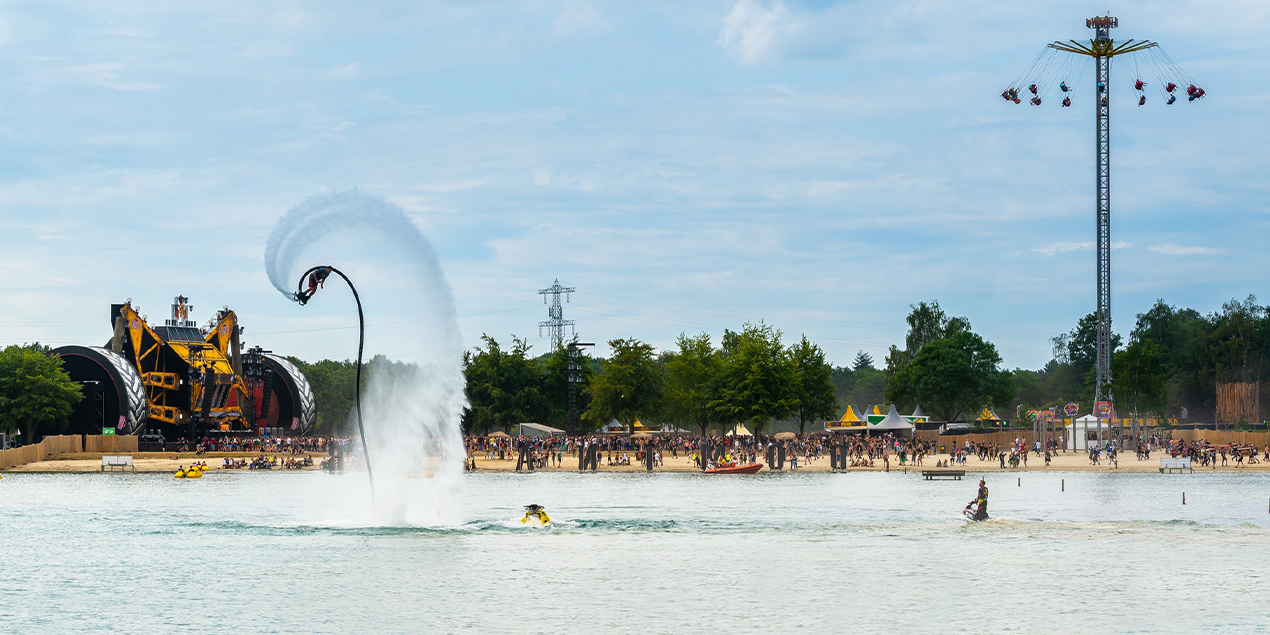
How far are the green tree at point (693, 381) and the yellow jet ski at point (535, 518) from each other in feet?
229

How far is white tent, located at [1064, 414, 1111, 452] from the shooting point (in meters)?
117

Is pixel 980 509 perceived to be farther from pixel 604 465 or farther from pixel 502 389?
pixel 502 389

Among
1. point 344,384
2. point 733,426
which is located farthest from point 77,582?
point 344,384

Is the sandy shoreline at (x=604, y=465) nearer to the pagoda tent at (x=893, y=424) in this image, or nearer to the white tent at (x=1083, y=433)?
the white tent at (x=1083, y=433)

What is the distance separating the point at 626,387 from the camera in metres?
132

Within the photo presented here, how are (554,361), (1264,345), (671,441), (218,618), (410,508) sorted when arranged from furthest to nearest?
(1264,345) < (554,361) < (671,441) < (410,508) < (218,618)

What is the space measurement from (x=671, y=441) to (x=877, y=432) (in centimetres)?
2304

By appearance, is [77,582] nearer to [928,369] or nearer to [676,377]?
[676,377]

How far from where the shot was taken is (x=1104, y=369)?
11481cm

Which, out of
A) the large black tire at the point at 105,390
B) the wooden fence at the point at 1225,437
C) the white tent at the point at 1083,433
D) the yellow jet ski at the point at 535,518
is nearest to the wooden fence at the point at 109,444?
the large black tire at the point at 105,390

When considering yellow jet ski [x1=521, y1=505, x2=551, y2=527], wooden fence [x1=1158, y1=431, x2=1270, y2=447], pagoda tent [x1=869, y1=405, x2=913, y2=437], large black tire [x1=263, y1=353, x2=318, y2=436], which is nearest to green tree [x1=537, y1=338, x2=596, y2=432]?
large black tire [x1=263, y1=353, x2=318, y2=436]

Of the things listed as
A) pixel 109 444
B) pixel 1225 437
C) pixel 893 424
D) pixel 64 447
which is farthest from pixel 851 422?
pixel 64 447

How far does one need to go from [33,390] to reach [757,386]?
224 feet

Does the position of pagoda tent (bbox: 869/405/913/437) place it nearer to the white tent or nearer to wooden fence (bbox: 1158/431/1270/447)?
the white tent
